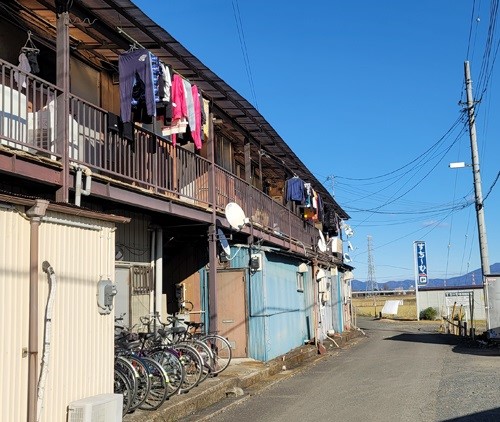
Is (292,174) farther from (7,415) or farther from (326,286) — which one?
(7,415)

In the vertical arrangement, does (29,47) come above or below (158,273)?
above

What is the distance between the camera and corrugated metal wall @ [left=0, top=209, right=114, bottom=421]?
5539 millimetres

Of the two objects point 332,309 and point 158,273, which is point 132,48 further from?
point 332,309

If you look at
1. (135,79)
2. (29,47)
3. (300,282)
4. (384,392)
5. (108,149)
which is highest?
(29,47)

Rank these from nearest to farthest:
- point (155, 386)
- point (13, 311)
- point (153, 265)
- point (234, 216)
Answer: point (13, 311)
point (155, 386)
point (153, 265)
point (234, 216)

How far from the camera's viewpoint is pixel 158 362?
930cm

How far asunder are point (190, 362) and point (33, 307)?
5317 mm

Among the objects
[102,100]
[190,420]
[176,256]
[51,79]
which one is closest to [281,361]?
[176,256]

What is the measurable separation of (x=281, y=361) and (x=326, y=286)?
10.3 meters

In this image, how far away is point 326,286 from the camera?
2545 cm

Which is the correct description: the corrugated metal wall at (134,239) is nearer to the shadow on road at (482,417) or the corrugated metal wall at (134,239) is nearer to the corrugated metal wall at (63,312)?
the corrugated metal wall at (63,312)

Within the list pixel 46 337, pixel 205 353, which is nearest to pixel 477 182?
pixel 205 353

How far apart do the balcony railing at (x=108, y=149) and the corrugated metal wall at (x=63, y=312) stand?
154 centimetres

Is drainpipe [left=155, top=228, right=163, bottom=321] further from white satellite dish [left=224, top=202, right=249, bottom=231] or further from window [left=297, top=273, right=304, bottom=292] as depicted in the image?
window [left=297, top=273, right=304, bottom=292]
